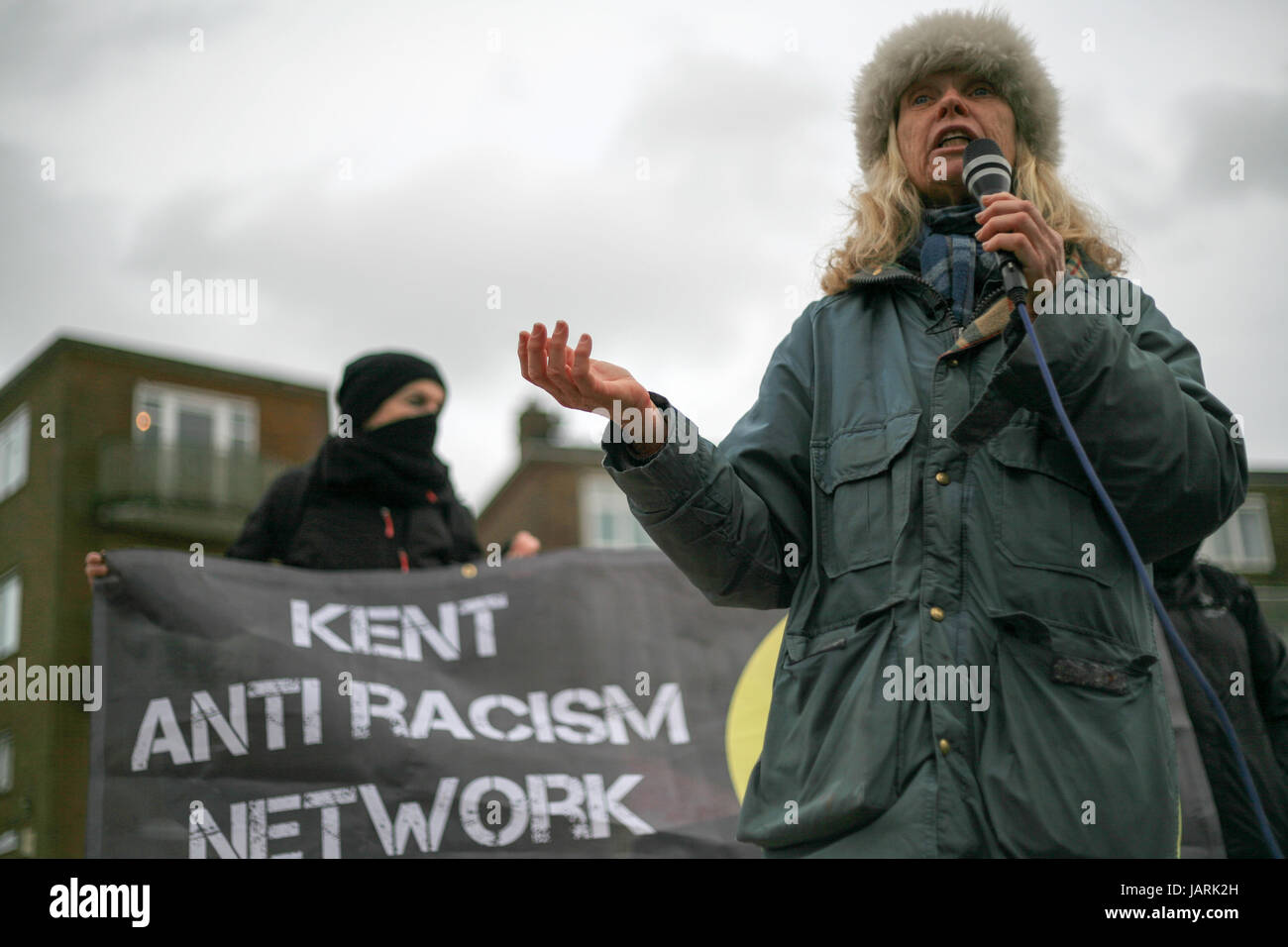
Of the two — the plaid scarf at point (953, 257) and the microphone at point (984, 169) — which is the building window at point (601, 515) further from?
the microphone at point (984, 169)

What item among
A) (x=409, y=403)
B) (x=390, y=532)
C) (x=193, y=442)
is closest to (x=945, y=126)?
(x=390, y=532)

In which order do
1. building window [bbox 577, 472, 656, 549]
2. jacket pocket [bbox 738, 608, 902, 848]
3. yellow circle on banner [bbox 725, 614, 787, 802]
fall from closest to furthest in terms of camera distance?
jacket pocket [bbox 738, 608, 902, 848], yellow circle on banner [bbox 725, 614, 787, 802], building window [bbox 577, 472, 656, 549]

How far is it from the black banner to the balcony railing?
24.7m

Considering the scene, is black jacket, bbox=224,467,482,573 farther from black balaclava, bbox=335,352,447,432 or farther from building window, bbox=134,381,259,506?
building window, bbox=134,381,259,506

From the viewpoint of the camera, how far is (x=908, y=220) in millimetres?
3004

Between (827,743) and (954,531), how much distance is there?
0.42 m

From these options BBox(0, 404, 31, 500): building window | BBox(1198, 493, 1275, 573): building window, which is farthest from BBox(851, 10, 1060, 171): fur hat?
BBox(0, 404, 31, 500): building window

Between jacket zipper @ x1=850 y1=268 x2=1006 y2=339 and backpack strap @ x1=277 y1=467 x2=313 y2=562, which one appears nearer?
jacket zipper @ x1=850 y1=268 x2=1006 y2=339

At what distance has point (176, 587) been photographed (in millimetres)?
5594

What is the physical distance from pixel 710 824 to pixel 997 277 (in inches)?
139

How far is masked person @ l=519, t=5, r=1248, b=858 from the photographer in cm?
234

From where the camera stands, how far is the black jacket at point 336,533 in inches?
239

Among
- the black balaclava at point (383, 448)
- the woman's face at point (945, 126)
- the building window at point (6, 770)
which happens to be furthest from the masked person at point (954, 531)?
the building window at point (6, 770)
